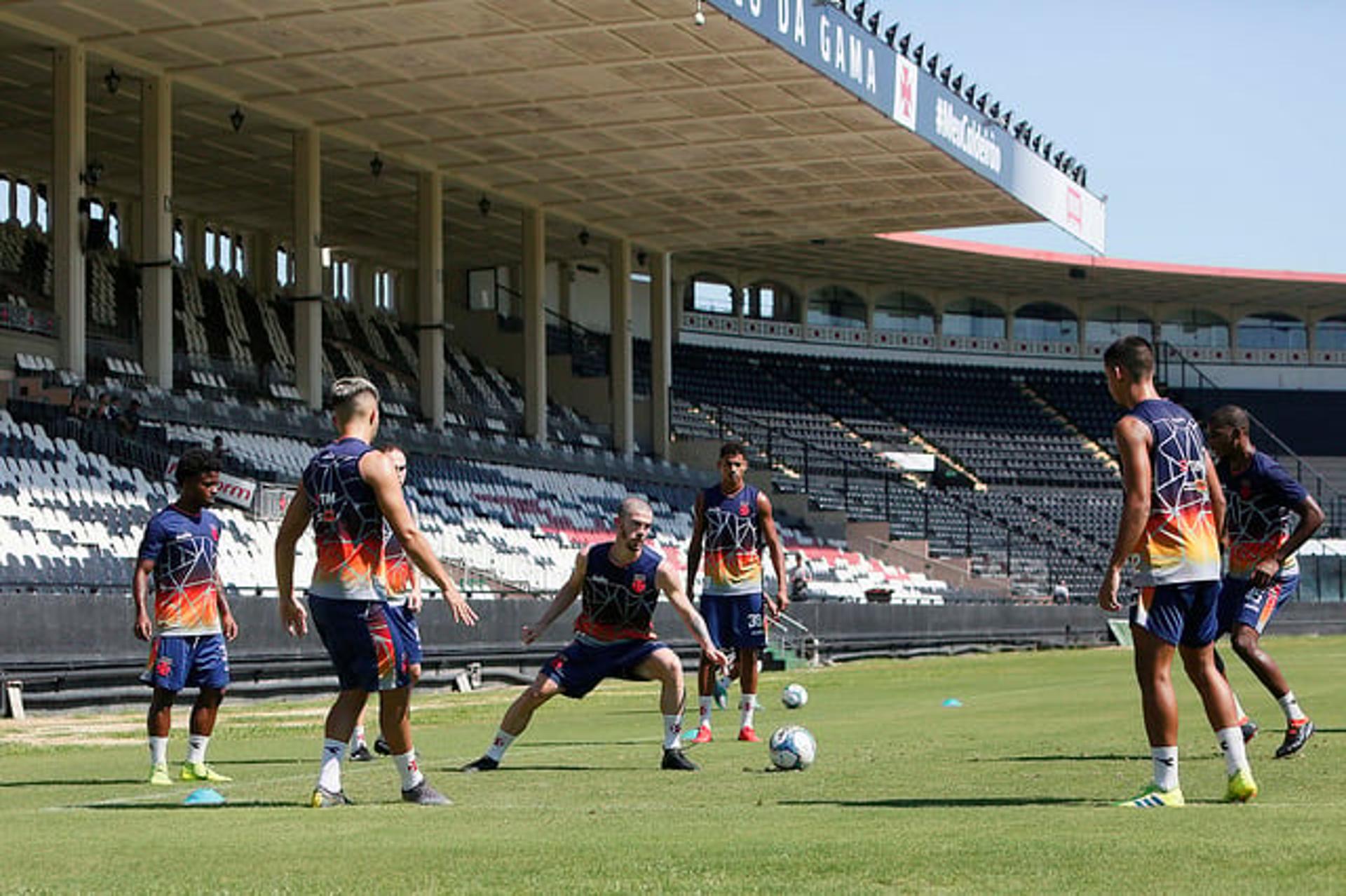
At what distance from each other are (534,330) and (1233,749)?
45337mm

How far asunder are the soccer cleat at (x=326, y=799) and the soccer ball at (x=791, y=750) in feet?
9.32

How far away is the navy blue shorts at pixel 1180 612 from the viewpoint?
9.48 m

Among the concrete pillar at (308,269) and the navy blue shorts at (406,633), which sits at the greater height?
the concrete pillar at (308,269)

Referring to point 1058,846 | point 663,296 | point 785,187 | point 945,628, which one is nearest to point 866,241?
point 663,296

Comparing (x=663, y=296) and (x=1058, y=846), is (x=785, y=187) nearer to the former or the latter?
(x=663, y=296)

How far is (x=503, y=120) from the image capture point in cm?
4400

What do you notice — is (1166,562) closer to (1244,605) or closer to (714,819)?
(714,819)

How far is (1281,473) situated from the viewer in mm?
13211

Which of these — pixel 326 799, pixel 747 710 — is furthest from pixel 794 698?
pixel 326 799

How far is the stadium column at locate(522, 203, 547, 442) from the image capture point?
53.3m

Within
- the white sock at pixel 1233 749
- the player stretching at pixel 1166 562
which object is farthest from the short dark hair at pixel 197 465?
the white sock at pixel 1233 749

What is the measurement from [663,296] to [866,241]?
30.4ft

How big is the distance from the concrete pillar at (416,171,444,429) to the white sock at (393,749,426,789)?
38.5 m

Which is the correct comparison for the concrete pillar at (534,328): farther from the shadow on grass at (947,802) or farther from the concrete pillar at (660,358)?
the shadow on grass at (947,802)
